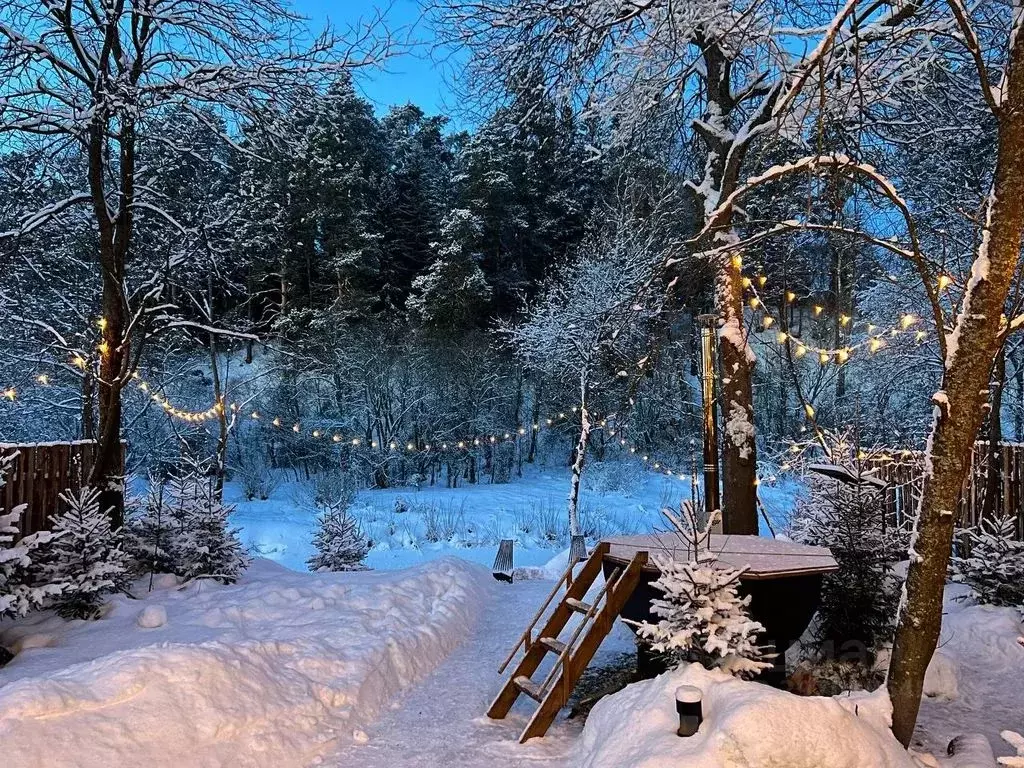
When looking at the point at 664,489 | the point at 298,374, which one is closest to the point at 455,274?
the point at 298,374

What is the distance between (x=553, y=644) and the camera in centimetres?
489

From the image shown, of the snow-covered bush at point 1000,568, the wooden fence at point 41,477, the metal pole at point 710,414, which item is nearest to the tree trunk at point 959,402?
the metal pole at point 710,414

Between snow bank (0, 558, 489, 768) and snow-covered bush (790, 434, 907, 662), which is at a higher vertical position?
snow-covered bush (790, 434, 907, 662)

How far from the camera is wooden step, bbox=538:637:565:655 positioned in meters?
4.78

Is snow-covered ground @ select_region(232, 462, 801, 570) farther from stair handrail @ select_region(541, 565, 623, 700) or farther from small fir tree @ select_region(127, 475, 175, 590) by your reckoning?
stair handrail @ select_region(541, 565, 623, 700)

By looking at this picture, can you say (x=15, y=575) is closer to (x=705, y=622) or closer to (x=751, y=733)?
(x=705, y=622)


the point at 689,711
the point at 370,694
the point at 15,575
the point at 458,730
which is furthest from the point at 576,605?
the point at 15,575

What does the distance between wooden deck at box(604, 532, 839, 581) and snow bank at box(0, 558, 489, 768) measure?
7.08ft

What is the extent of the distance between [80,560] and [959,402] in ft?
22.3

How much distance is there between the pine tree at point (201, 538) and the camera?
730 cm

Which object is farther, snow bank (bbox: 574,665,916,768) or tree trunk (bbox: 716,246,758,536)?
tree trunk (bbox: 716,246,758,536)

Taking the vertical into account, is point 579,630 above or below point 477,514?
above

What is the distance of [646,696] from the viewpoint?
12.3 feet

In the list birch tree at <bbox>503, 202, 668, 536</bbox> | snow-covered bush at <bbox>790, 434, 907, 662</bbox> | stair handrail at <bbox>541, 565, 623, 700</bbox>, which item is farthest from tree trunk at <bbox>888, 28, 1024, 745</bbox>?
birch tree at <bbox>503, 202, 668, 536</bbox>
